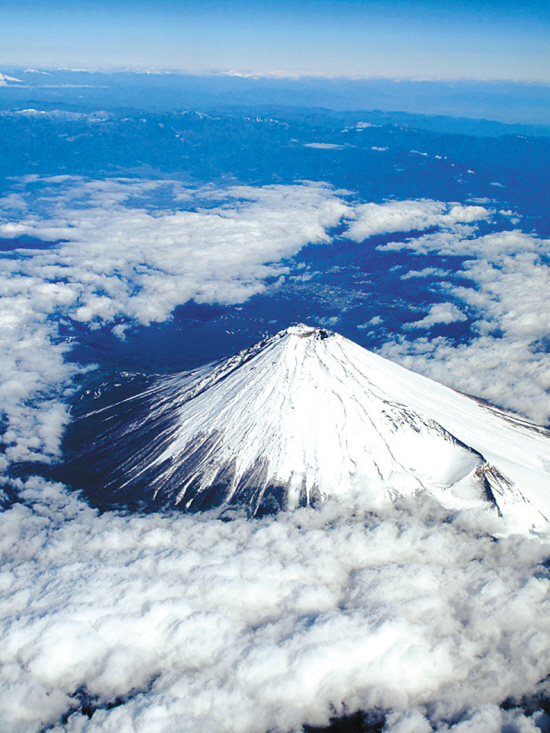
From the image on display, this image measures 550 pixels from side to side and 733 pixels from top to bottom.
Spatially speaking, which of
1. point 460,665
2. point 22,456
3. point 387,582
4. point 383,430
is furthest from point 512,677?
point 22,456

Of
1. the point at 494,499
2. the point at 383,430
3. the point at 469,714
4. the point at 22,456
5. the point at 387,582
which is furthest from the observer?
the point at 22,456

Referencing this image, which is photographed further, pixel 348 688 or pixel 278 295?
pixel 278 295

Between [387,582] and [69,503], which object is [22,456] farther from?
[387,582]

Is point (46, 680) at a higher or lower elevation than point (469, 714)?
lower

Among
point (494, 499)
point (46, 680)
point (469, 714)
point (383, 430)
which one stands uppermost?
point (383, 430)

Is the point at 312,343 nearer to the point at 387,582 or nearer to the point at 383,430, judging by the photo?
the point at 383,430

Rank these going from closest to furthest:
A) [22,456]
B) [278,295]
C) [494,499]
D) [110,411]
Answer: [494,499] < [22,456] < [110,411] < [278,295]
